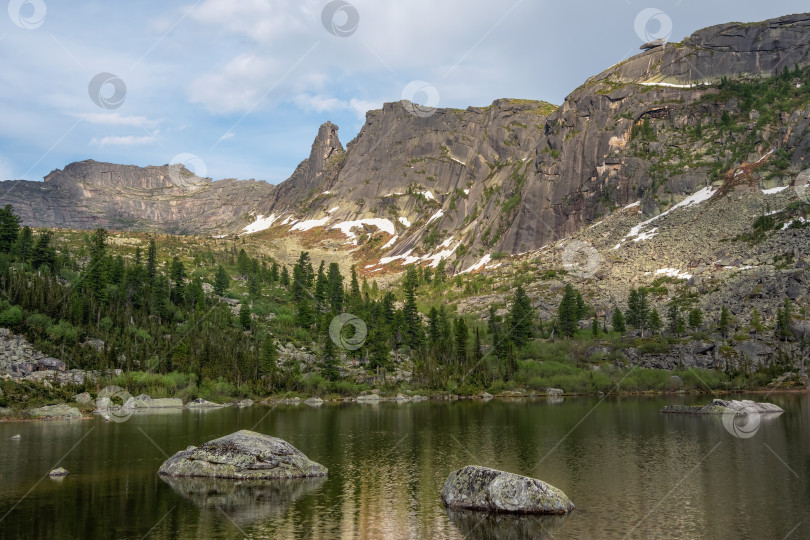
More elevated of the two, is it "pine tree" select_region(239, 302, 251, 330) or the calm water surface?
"pine tree" select_region(239, 302, 251, 330)

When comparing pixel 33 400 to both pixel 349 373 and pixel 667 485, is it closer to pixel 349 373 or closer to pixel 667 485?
pixel 349 373

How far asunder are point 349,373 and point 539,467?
304 feet

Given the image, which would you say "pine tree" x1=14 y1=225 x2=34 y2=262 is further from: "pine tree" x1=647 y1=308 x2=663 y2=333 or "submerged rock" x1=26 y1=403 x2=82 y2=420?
"pine tree" x1=647 y1=308 x2=663 y2=333

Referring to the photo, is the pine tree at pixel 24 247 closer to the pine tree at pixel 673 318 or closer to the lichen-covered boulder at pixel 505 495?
the lichen-covered boulder at pixel 505 495

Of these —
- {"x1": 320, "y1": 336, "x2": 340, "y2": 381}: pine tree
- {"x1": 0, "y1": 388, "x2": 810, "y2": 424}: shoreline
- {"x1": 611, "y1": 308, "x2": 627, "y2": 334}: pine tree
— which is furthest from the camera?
{"x1": 611, "y1": 308, "x2": 627, "y2": 334}: pine tree

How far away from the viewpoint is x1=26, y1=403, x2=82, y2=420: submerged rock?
284ft

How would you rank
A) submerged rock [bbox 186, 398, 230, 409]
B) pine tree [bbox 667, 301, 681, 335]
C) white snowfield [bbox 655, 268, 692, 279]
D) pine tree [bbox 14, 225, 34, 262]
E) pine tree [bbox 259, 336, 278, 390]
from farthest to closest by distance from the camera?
white snowfield [bbox 655, 268, 692, 279] < pine tree [bbox 667, 301, 681, 335] < pine tree [bbox 14, 225, 34, 262] < pine tree [bbox 259, 336, 278, 390] < submerged rock [bbox 186, 398, 230, 409]

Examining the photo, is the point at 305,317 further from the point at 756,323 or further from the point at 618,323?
the point at 756,323

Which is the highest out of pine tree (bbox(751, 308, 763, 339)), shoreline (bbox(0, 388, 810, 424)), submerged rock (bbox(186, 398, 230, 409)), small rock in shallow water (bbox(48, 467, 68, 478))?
pine tree (bbox(751, 308, 763, 339))

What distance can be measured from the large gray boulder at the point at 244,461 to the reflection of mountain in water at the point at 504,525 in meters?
13.9

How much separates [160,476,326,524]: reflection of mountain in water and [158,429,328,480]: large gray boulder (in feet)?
1.92

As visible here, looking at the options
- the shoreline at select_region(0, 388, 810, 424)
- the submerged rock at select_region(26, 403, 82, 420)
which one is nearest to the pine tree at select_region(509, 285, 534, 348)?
the shoreline at select_region(0, 388, 810, 424)

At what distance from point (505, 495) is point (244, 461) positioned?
18.7 metres

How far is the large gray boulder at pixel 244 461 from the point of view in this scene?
1623 inches
